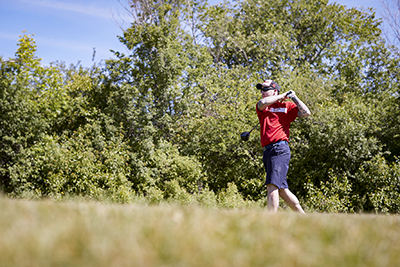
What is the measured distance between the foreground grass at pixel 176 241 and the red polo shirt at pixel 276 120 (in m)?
2.58

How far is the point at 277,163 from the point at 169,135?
376 inches

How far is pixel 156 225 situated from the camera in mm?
2199

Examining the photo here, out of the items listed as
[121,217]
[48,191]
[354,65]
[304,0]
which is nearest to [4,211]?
[121,217]

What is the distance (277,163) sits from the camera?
4.95 meters

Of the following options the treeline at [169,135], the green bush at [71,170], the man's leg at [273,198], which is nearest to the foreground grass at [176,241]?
the man's leg at [273,198]

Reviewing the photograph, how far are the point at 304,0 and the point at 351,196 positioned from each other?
14555 millimetres

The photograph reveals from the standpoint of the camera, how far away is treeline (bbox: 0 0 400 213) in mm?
11680

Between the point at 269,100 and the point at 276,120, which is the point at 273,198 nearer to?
the point at 276,120

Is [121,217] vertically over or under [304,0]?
under

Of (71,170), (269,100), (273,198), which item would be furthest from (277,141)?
(71,170)

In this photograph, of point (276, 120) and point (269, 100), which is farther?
point (276, 120)

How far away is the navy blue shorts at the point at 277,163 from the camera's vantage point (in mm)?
4904

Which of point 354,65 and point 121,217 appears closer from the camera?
point 121,217

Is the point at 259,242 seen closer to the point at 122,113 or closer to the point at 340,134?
the point at 340,134
